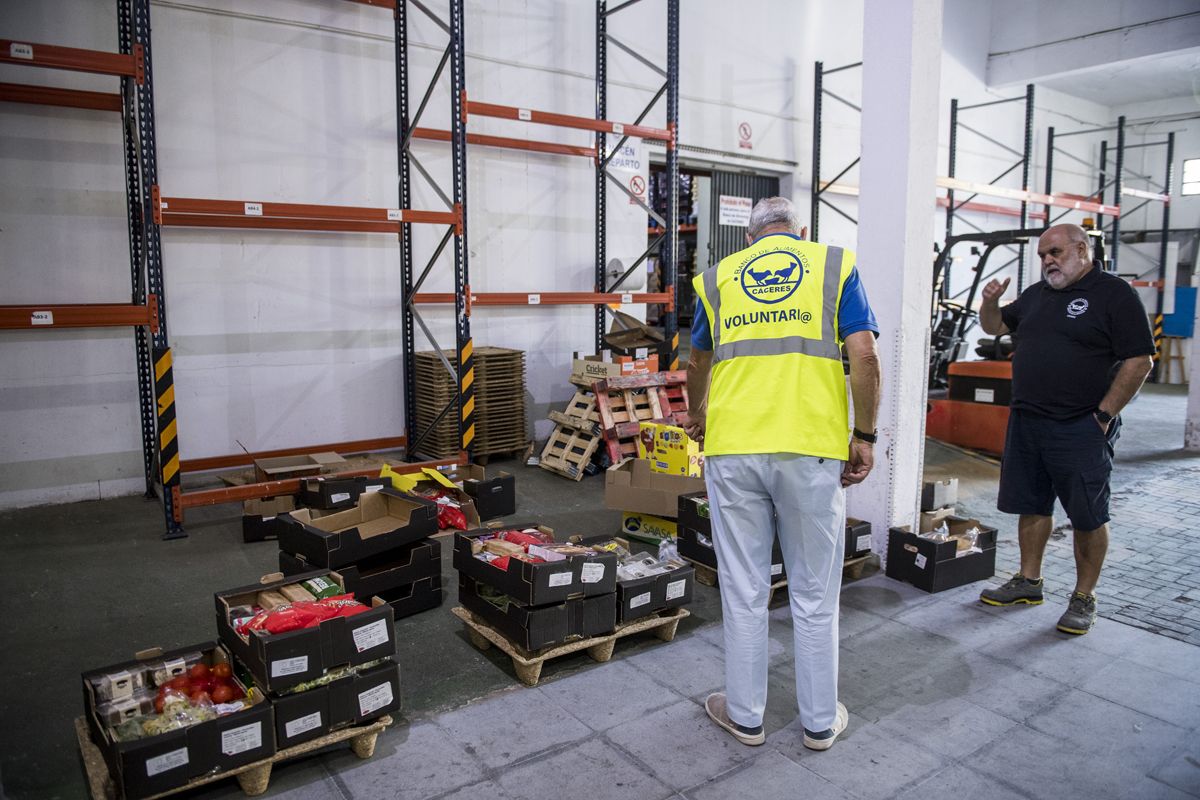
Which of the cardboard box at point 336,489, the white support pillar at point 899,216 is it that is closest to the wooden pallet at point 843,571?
the white support pillar at point 899,216

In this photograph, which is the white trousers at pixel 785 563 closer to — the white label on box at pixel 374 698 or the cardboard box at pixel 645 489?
the white label on box at pixel 374 698

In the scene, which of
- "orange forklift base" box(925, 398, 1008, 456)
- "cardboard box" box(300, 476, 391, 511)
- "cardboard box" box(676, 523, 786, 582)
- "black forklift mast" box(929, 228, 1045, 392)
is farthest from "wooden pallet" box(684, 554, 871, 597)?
"black forklift mast" box(929, 228, 1045, 392)

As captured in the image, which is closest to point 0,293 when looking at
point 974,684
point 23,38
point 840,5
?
point 23,38

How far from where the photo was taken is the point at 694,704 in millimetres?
3564

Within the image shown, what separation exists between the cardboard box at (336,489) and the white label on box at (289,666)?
2.75m

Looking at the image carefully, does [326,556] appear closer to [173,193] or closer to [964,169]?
[173,193]

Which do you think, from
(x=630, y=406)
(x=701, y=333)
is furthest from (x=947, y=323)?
(x=701, y=333)

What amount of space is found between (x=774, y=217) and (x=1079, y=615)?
2916mm

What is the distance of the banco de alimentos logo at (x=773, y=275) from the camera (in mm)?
3016

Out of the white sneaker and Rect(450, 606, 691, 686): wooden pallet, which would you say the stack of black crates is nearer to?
Rect(450, 606, 691, 686): wooden pallet

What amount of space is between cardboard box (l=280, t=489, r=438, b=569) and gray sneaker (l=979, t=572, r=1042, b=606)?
3301 millimetres

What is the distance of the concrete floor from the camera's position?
3.00m

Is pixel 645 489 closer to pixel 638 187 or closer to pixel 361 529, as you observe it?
pixel 361 529

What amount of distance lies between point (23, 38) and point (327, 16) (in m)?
2.45
